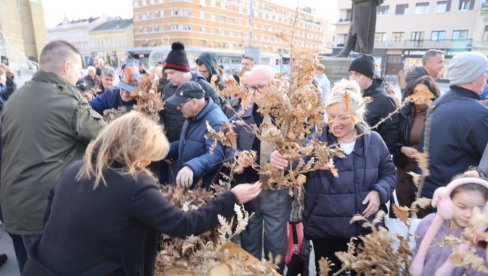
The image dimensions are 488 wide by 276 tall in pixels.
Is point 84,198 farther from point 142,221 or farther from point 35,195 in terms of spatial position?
point 35,195

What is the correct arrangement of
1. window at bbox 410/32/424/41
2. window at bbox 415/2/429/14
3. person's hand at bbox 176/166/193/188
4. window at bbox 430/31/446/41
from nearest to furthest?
person's hand at bbox 176/166/193/188, window at bbox 430/31/446/41, window at bbox 415/2/429/14, window at bbox 410/32/424/41

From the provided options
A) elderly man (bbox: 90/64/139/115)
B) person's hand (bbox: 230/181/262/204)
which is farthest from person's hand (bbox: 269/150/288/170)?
elderly man (bbox: 90/64/139/115)

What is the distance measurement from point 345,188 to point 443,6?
44887 millimetres

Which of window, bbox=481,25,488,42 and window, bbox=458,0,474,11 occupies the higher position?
window, bbox=458,0,474,11

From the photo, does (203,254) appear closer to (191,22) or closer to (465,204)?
(465,204)

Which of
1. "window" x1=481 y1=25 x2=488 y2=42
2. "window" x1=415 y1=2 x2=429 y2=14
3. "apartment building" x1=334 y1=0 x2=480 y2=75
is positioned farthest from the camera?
"window" x1=415 y1=2 x2=429 y2=14

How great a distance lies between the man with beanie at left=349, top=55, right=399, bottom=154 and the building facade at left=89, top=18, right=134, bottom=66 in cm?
6419

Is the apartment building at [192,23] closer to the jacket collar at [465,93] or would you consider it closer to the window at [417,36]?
the window at [417,36]

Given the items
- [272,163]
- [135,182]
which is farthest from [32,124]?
[272,163]

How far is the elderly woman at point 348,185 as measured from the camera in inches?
79.5

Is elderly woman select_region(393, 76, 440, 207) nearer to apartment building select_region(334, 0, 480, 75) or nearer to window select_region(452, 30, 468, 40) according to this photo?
apartment building select_region(334, 0, 480, 75)

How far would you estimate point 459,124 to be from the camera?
2.20 meters

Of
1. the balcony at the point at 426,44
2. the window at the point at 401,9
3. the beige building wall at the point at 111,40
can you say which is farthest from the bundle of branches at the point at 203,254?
the beige building wall at the point at 111,40

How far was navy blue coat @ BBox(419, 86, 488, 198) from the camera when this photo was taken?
217 centimetres
